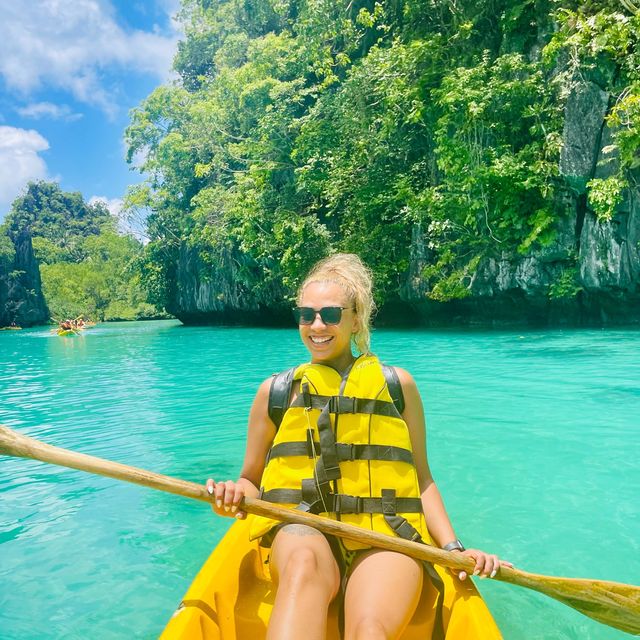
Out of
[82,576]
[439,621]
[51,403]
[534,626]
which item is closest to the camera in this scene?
[439,621]

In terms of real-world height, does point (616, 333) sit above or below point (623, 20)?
below

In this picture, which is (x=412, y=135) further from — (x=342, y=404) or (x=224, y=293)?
(x=342, y=404)

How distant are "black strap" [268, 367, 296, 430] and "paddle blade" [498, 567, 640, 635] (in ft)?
2.83

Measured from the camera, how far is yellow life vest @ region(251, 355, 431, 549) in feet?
6.11

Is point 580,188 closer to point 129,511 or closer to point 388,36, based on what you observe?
point 388,36

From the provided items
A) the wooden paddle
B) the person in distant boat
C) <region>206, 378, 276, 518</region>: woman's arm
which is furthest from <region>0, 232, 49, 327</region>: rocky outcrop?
the person in distant boat

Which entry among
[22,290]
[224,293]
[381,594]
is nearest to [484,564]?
[381,594]

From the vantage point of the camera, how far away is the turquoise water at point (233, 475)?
2746 millimetres

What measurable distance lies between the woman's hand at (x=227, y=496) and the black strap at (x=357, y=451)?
209 millimetres

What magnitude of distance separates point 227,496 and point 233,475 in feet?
8.84

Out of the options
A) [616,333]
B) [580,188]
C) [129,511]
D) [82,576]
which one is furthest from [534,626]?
[580,188]

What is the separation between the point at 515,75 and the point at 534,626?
13.7m

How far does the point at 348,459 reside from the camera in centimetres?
189

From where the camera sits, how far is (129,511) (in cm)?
388
